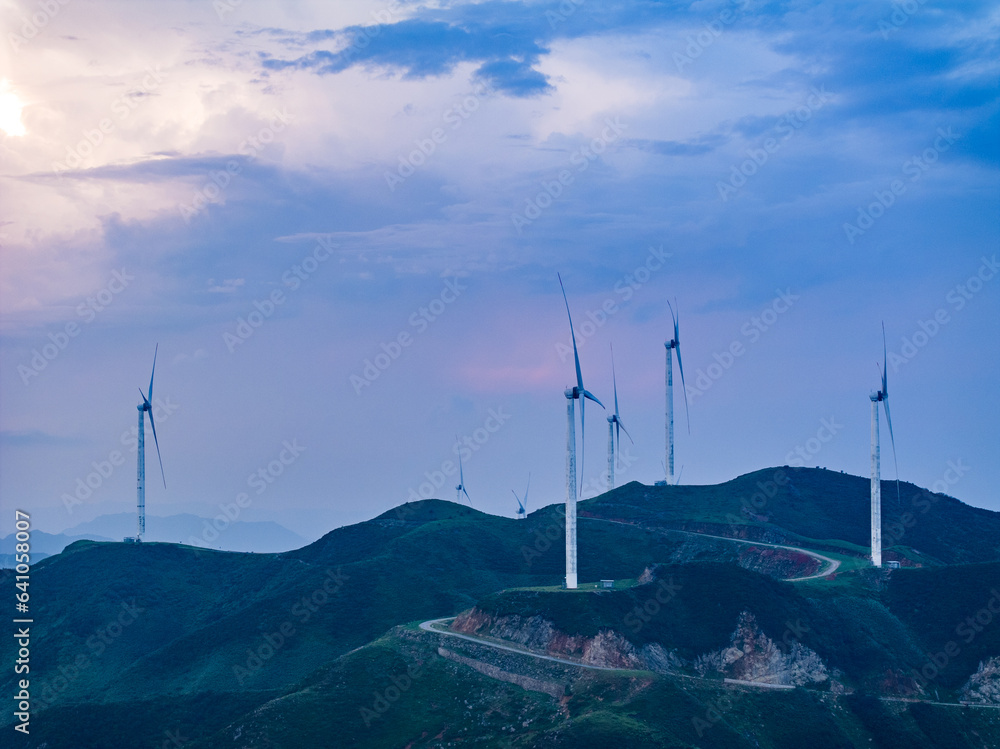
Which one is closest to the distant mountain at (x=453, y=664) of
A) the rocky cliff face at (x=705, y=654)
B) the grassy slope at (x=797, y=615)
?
the grassy slope at (x=797, y=615)

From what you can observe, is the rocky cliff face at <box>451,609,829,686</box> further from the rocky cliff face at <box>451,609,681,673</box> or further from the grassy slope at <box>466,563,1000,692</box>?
the grassy slope at <box>466,563,1000,692</box>

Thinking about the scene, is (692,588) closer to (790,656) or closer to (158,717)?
(790,656)

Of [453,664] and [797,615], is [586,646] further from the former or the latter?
[797,615]

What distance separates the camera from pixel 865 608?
158125mm

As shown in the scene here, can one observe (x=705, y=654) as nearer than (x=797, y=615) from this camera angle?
Yes

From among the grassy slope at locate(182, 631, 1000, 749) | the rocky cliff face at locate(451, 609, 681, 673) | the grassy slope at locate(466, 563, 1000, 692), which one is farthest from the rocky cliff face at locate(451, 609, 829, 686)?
the grassy slope at locate(182, 631, 1000, 749)

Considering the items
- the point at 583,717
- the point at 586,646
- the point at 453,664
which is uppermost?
the point at 586,646

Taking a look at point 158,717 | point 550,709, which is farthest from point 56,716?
point 550,709

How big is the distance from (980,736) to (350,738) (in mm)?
73373

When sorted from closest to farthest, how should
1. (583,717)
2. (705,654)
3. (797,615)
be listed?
(583,717)
(705,654)
(797,615)

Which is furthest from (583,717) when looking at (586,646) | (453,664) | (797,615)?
(797,615)

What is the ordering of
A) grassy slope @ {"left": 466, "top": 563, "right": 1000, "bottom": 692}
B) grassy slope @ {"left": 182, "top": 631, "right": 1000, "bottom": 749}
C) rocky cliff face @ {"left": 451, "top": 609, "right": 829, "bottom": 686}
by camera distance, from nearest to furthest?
grassy slope @ {"left": 182, "top": 631, "right": 1000, "bottom": 749} → rocky cliff face @ {"left": 451, "top": 609, "right": 829, "bottom": 686} → grassy slope @ {"left": 466, "top": 563, "right": 1000, "bottom": 692}

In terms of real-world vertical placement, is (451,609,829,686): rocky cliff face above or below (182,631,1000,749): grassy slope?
above

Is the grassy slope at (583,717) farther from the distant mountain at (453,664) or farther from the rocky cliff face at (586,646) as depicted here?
the rocky cliff face at (586,646)
